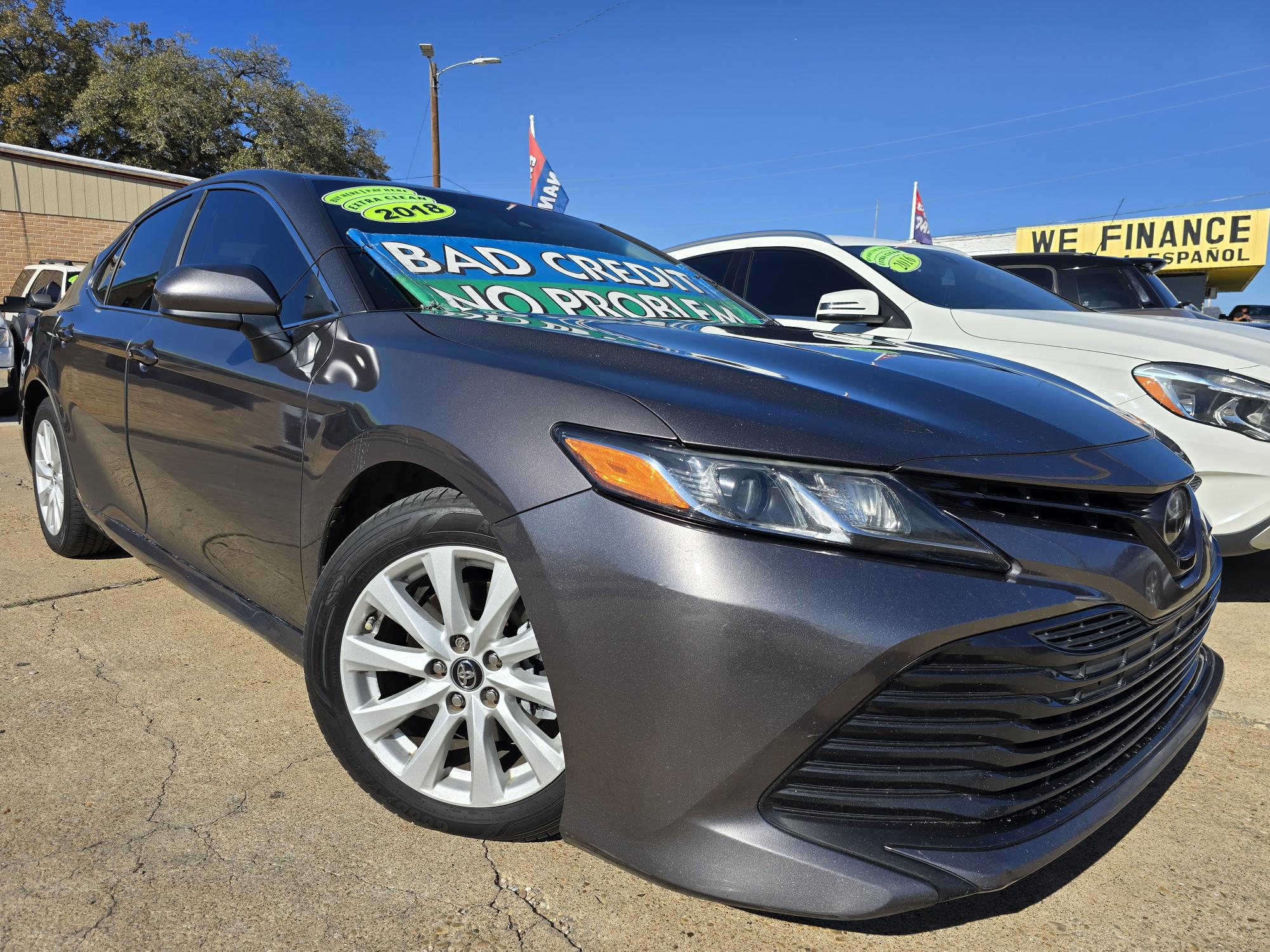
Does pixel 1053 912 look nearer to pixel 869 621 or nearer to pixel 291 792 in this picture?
pixel 869 621

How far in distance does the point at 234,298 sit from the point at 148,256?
4.61 feet

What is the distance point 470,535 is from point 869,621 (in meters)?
0.72

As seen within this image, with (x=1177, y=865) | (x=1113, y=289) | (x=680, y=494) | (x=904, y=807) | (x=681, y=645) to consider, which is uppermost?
(x=1113, y=289)

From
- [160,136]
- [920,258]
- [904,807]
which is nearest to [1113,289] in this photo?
[920,258]

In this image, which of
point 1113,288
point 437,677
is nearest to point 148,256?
point 437,677

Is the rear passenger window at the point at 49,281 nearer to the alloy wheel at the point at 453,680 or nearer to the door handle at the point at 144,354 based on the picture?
the door handle at the point at 144,354

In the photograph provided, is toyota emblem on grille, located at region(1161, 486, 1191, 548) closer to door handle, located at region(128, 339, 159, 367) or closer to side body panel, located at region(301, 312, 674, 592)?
side body panel, located at region(301, 312, 674, 592)

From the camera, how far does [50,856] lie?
5.82 feet

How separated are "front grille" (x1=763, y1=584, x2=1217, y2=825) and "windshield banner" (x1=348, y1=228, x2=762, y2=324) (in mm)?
1260

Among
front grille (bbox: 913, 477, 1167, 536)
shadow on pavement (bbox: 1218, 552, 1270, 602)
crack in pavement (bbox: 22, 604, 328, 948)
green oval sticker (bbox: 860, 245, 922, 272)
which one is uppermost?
green oval sticker (bbox: 860, 245, 922, 272)

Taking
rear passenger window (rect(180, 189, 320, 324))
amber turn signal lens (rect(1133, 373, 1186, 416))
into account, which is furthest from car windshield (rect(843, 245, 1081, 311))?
rear passenger window (rect(180, 189, 320, 324))

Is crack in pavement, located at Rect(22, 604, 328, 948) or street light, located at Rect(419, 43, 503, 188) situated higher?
street light, located at Rect(419, 43, 503, 188)

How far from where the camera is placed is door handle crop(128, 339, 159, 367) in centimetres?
268

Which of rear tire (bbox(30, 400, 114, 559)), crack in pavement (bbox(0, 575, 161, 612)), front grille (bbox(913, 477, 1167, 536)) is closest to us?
front grille (bbox(913, 477, 1167, 536))
